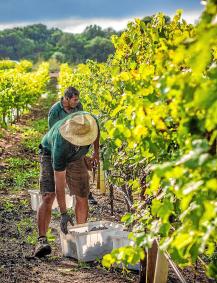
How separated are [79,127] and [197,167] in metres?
3.10

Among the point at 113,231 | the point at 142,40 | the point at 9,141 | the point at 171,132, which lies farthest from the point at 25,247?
the point at 9,141

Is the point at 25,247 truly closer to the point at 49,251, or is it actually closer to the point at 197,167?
the point at 49,251

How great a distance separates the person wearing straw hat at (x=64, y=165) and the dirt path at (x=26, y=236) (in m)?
0.23

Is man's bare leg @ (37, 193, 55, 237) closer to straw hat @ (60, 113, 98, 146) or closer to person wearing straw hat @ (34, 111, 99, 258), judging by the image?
person wearing straw hat @ (34, 111, 99, 258)

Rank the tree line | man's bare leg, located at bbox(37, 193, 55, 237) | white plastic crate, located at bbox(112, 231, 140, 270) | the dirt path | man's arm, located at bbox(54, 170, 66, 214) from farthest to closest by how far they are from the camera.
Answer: the tree line < man's bare leg, located at bbox(37, 193, 55, 237) < man's arm, located at bbox(54, 170, 66, 214) < the dirt path < white plastic crate, located at bbox(112, 231, 140, 270)

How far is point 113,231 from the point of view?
4.87m

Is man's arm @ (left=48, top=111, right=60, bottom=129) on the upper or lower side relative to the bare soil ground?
upper

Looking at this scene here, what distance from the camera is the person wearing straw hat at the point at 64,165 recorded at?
4754mm

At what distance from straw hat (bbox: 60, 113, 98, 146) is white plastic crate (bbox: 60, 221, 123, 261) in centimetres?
77

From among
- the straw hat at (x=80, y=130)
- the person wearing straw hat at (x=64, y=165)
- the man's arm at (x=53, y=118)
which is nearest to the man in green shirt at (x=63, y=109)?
the man's arm at (x=53, y=118)

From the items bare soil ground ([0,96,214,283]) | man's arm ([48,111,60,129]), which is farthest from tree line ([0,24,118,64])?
man's arm ([48,111,60,129])

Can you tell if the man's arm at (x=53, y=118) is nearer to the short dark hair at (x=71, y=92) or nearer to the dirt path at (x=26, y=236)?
the short dark hair at (x=71, y=92)

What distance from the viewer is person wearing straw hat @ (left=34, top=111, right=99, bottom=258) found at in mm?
4754

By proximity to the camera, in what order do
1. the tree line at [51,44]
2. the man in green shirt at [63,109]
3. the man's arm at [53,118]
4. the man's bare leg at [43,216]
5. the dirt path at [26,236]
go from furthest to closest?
1. the tree line at [51,44]
2. the man's arm at [53,118]
3. the man in green shirt at [63,109]
4. the man's bare leg at [43,216]
5. the dirt path at [26,236]
